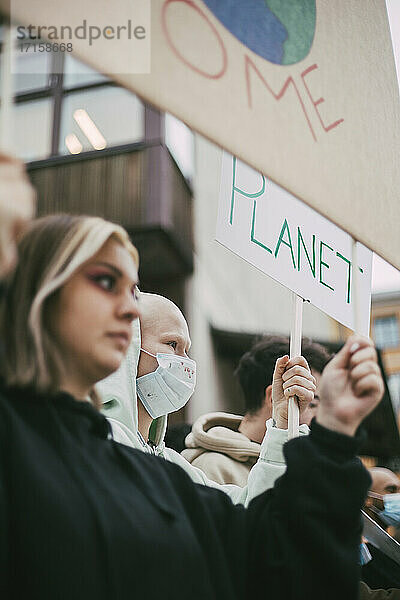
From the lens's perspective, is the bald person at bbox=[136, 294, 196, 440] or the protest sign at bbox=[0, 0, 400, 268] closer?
the protest sign at bbox=[0, 0, 400, 268]

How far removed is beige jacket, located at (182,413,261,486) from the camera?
212 centimetres

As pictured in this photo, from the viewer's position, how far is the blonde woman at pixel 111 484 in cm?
85

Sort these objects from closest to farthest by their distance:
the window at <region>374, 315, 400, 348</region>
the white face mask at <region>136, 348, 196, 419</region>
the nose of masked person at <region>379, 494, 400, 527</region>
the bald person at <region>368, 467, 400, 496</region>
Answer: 1. the white face mask at <region>136, 348, 196, 419</region>
2. the nose of masked person at <region>379, 494, 400, 527</region>
3. the bald person at <region>368, 467, 400, 496</region>
4. the window at <region>374, 315, 400, 348</region>

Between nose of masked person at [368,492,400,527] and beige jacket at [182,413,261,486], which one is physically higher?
beige jacket at [182,413,261,486]

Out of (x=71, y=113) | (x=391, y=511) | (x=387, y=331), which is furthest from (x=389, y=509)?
(x=387, y=331)

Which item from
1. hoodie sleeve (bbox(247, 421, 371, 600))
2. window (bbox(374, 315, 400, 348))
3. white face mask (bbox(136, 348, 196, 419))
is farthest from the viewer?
window (bbox(374, 315, 400, 348))

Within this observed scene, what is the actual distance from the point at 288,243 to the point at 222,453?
0.90 m

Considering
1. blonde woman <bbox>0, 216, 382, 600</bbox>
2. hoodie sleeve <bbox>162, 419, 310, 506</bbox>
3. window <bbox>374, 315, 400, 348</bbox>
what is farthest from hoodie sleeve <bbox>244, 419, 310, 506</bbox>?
window <bbox>374, 315, 400, 348</bbox>

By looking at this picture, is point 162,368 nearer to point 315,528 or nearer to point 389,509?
point 315,528

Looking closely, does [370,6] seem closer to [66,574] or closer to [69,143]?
[66,574]

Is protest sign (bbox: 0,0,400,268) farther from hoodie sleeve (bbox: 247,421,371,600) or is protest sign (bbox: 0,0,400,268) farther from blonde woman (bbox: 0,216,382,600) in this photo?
hoodie sleeve (bbox: 247,421,371,600)

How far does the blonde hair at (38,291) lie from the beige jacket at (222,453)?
1.28m

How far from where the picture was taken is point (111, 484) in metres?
0.98

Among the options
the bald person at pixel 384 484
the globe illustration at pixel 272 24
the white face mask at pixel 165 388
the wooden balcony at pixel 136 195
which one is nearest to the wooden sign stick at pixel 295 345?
the white face mask at pixel 165 388
